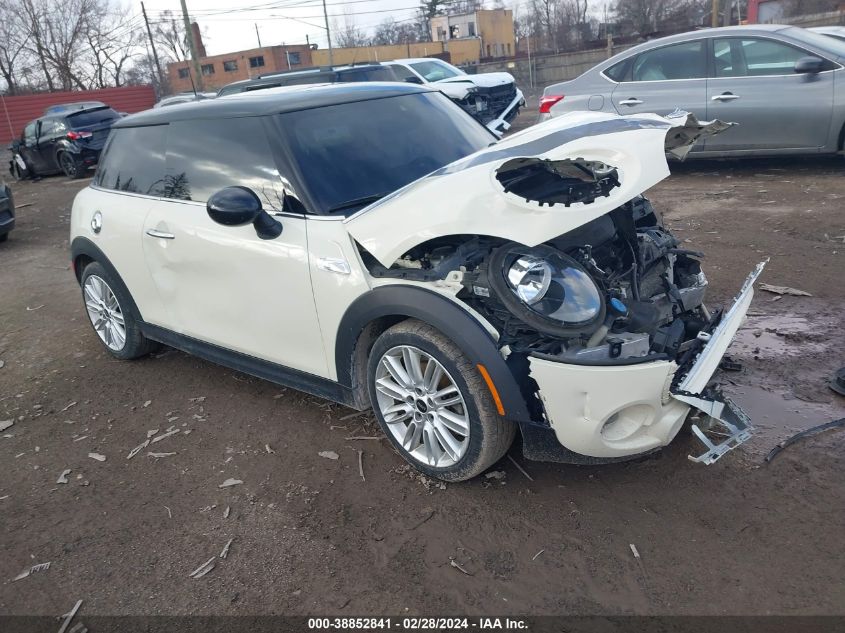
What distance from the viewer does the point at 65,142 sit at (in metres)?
16.4

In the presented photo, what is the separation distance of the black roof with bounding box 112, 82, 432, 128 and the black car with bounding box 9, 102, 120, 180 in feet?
45.2

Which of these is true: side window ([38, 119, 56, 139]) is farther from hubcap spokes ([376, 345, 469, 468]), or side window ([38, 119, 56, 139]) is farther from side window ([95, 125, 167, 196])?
hubcap spokes ([376, 345, 469, 468])

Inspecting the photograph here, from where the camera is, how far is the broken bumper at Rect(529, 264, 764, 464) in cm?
250

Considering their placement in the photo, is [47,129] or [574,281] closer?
[574,281]

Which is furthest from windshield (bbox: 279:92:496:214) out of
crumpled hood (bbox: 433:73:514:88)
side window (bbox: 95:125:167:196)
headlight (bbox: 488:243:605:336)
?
crumpled hood (bbox: 433:73:514:88)

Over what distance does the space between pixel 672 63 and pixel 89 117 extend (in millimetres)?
14547

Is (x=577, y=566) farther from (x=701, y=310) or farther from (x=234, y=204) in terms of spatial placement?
(x=234, y=204)

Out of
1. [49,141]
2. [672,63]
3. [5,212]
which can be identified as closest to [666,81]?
[672,63]

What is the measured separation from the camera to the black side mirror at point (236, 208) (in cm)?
321

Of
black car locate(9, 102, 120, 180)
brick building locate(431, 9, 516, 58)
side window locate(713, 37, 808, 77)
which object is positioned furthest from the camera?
brick building locate(431, 9, 516, 58)

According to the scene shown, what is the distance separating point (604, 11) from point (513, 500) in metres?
57.4

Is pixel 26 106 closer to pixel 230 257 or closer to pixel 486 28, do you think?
pixel 230 257

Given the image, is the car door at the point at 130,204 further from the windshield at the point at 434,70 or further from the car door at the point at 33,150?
the car door at the point at 33,150

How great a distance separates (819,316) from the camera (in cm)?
438
